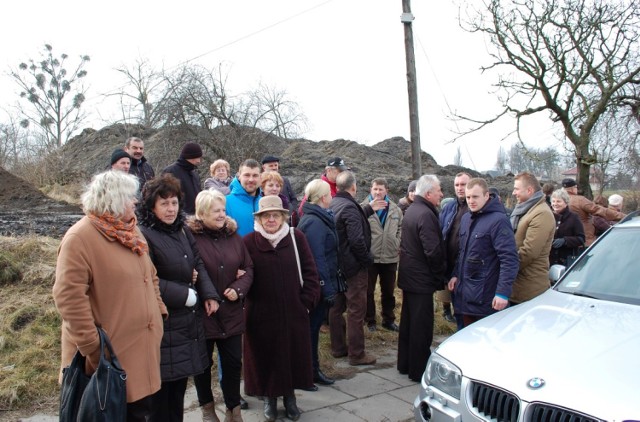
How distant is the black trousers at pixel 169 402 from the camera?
3.51 metres

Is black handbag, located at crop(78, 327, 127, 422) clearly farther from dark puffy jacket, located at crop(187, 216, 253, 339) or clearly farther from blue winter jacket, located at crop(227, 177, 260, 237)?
blue winter jacket, located at crop(227, 177, 260, 237)

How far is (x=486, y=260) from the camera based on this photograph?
469 cm

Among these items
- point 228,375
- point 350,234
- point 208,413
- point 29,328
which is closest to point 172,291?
point 228,375

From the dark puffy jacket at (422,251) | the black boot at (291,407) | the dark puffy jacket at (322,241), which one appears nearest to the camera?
the black boot at (291,407)

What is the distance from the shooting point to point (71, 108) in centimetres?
3934

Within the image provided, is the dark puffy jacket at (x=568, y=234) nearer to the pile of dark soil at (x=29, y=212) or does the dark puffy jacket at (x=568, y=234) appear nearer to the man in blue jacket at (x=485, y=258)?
the man in blue jacket at (x=485, y=258)

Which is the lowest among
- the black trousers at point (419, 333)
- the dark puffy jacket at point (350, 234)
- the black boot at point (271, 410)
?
the black boot at point (271, 410)

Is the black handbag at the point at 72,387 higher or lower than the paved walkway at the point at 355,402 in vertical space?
higher

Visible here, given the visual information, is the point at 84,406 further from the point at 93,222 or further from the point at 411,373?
the point at 411,373

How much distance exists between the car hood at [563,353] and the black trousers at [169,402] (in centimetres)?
184

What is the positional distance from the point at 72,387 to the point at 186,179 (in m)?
3.73

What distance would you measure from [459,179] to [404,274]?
1.35m

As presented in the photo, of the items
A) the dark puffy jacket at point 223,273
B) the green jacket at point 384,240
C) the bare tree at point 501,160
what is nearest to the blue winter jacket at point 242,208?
the dark puffy jacket at point 223,273

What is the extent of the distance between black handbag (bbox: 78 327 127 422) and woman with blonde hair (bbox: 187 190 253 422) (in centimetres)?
111
